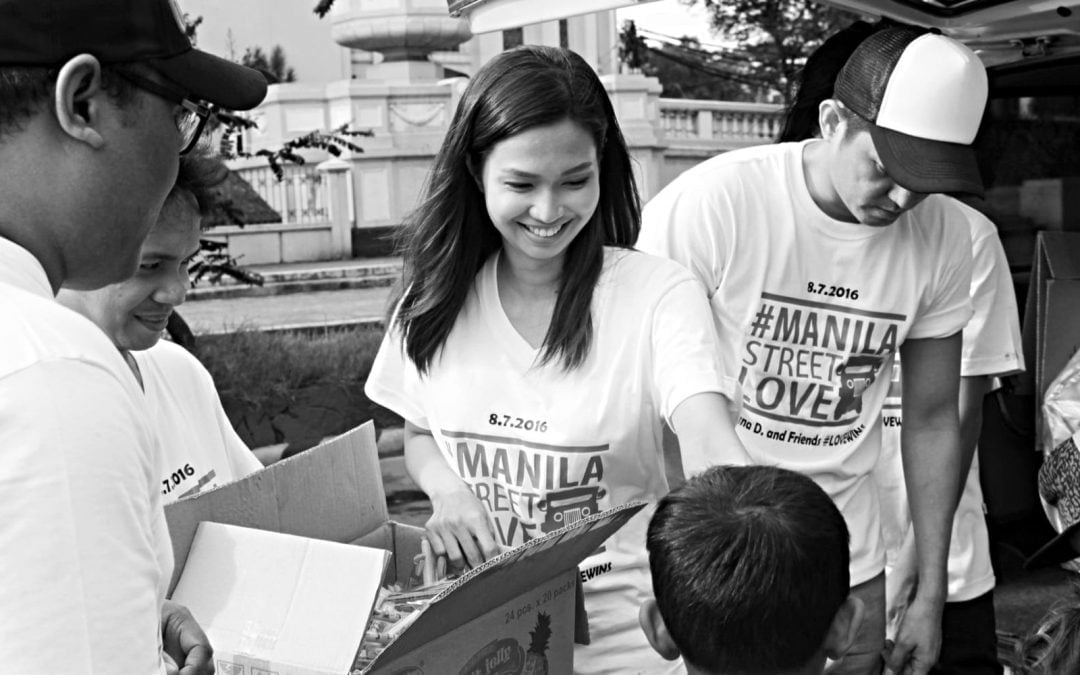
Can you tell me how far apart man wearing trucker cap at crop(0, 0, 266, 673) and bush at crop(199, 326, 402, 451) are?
6134 millimetres

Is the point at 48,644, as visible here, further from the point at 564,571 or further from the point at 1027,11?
the point at 1027,11

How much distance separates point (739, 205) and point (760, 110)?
68.7 ft

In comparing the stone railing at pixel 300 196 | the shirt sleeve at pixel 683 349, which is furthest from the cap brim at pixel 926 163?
the stone railing at pixel 300 196

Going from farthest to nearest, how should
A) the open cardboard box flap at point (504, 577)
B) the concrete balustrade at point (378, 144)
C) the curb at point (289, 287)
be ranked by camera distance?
1. the concrete balustrade at point (378, 144)
2. the curb at point (289, 287)
3. the open cardboard box flap at point (504, 577)

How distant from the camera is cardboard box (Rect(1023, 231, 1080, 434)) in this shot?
448 cm

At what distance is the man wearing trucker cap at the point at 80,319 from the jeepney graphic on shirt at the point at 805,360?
4.71 feet

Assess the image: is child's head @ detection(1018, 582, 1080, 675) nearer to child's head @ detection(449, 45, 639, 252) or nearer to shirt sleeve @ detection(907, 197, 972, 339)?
shirt sleeve @ detection(907, 197, 972, 339)

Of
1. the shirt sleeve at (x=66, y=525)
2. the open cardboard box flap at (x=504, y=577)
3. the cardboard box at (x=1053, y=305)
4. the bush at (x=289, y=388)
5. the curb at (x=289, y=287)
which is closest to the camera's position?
the shirt sleeve at (x=66, y=525)

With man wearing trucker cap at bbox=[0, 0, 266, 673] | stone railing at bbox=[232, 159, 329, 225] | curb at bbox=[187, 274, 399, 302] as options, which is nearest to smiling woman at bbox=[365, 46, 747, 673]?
man wearing trucker cap at bbox=[0, 0, 266, 673]

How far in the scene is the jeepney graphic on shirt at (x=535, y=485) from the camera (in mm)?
2211

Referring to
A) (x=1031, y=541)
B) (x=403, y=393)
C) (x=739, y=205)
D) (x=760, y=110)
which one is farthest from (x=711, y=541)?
(x=760, y=110)

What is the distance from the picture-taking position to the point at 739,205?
264 centimetres

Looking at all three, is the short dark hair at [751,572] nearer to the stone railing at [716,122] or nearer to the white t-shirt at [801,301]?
the white t-shirt at [801,301]

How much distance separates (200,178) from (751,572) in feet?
4.61
